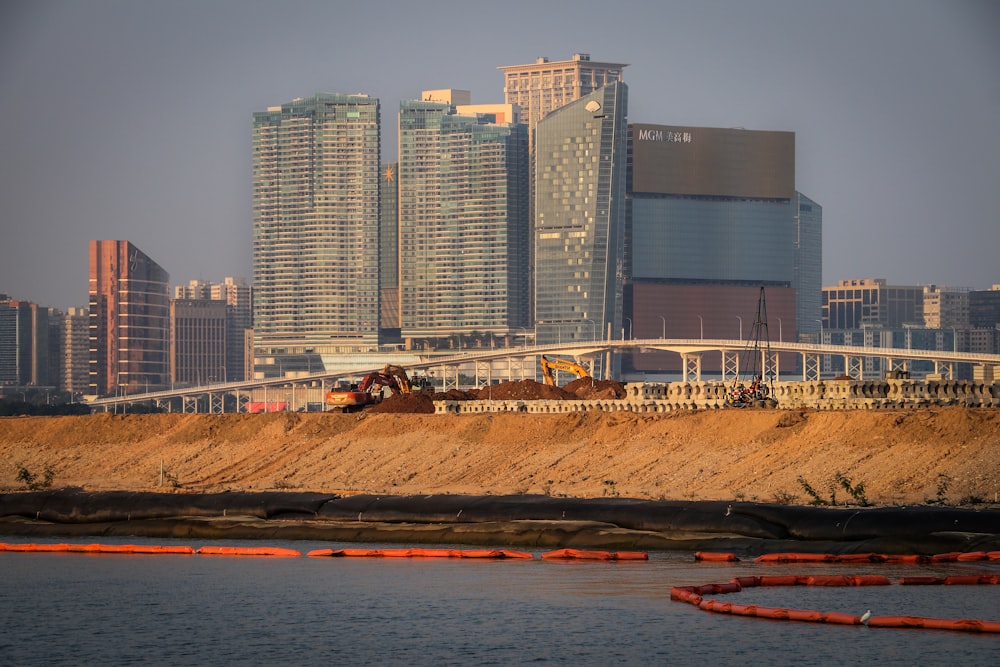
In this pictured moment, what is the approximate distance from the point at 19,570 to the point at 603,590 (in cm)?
2200

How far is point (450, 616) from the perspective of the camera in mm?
43250

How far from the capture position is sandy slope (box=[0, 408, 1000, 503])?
64.6 meters

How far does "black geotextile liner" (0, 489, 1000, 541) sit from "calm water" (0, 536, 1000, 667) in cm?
279

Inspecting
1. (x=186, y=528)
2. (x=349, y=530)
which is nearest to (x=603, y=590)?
(x=349, y=530)

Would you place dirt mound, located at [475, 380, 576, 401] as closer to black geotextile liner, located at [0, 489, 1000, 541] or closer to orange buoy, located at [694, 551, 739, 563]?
black geotextile liner, located at [0, 489, 1000, 541]

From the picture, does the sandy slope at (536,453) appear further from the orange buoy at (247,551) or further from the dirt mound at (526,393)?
→ the dirt mound at (526,393)

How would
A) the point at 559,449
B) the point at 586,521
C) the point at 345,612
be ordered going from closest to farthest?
the point at 345,612 → the point at 586,521 → the point at 559,449

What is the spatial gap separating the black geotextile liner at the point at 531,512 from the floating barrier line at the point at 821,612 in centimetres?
594

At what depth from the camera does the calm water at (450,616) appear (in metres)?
37.7

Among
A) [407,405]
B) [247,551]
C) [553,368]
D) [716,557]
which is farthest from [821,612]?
[553,368]

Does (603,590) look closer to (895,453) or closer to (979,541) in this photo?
(979,541)

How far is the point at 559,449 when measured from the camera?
8200 centimetres

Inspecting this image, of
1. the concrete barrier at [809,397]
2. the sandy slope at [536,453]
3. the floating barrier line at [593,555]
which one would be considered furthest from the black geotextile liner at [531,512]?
the concrete barrier at [809,397]

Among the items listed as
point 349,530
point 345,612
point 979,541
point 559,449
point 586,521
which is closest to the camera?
point 345,612
